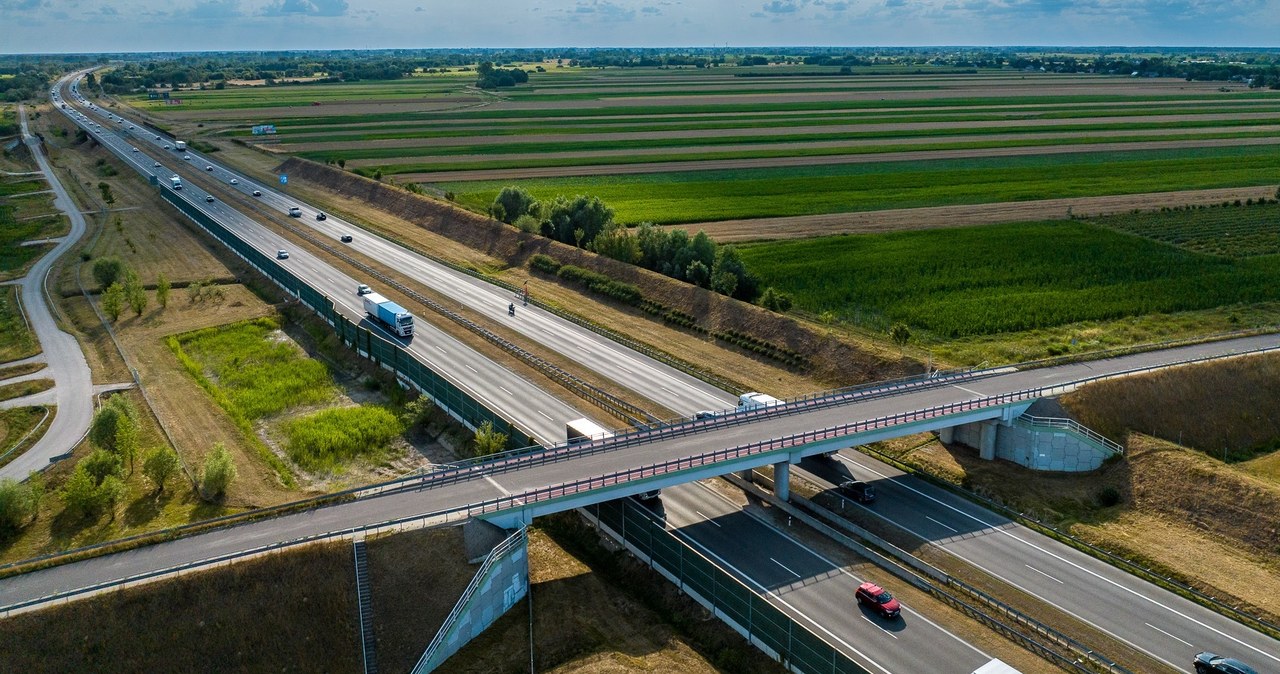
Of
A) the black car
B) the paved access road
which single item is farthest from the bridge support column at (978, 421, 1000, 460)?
the paved access road

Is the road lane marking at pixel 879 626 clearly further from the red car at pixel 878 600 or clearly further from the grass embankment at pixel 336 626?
the grass embankment at pixel 336 626

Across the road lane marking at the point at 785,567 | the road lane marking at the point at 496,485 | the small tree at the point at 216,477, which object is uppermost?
the road lane marking at the point at 496,485

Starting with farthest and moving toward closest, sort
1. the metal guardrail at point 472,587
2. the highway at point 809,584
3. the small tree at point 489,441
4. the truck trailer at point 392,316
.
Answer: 1. the truck trailer at point 392,316
2. the small tree at point 489,441
3. the metal guardrail at point 472,587
4. the highway at point 809,584

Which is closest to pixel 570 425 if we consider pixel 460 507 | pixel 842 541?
pixel 460 507

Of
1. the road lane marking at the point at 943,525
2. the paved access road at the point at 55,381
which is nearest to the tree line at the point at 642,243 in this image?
the road lane marking at the point at 943,525

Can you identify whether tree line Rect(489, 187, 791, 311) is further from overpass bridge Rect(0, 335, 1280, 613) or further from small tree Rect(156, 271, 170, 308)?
small tree Rect(156, 271, 170, 308)
